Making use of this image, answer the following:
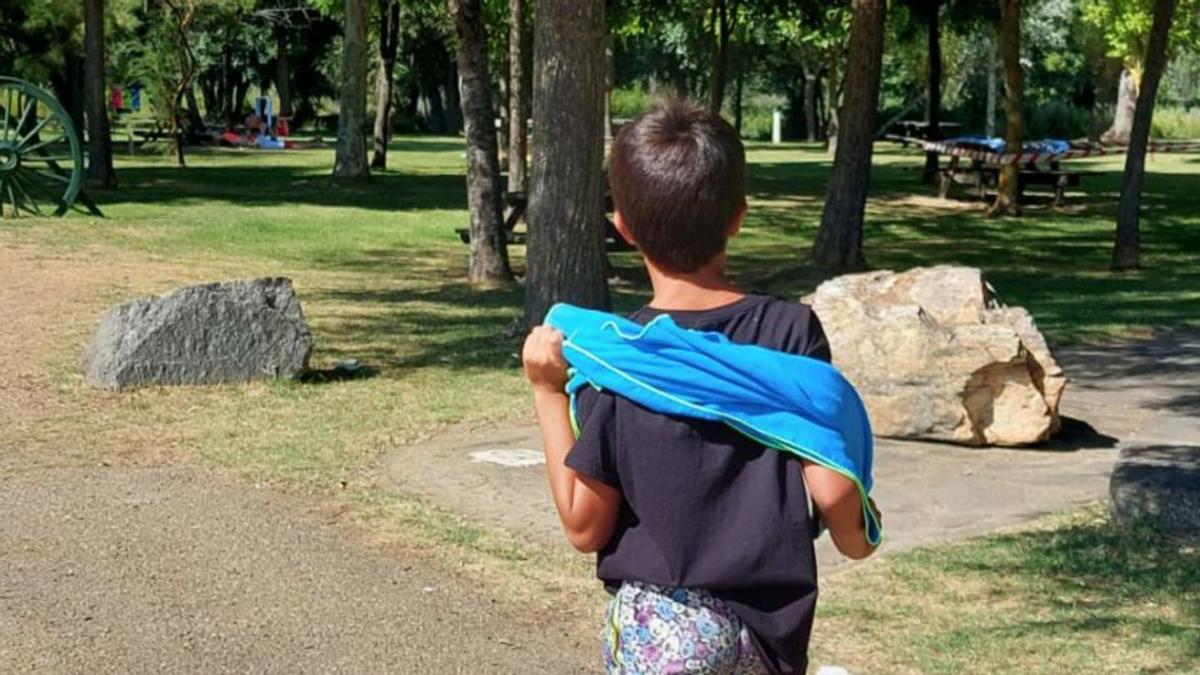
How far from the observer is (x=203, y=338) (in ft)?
32.9

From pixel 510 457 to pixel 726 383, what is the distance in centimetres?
588

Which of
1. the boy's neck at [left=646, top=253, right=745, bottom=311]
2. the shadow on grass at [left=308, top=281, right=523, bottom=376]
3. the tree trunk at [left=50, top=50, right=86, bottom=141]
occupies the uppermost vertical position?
the tree trunk at [left=50, top=50, right=86, bottom=141]

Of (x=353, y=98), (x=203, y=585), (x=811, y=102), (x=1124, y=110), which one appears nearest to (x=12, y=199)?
(x=353, y=98)

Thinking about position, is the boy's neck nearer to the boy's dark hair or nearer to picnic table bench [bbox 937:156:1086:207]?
the boy's dark hair

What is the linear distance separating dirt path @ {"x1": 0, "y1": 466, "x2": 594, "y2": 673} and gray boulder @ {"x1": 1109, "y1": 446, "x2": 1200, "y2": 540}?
2539 millimetres

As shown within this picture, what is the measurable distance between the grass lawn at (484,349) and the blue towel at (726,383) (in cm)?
276

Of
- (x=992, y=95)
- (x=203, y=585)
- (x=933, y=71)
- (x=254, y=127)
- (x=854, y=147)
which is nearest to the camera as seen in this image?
(x=203, y=585)

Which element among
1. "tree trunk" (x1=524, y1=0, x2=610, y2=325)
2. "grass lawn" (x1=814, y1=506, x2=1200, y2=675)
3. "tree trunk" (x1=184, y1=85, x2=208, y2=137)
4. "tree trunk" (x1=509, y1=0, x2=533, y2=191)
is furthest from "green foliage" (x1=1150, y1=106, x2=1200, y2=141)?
"grass lawn" (x1=814, y1=506, x2=1200, y2=675)

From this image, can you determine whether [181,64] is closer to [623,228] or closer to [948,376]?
[948,376]

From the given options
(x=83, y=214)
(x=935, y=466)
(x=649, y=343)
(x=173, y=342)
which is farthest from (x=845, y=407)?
(x=83, y=214)

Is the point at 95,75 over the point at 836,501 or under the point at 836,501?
over

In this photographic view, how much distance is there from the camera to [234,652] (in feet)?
17.3

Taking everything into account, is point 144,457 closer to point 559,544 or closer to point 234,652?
point 559,544

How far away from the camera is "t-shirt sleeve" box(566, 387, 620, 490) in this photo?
2.57 meters
